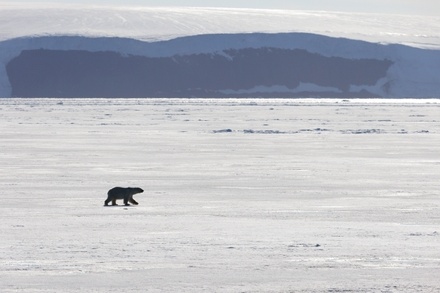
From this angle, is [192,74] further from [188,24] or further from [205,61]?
[188,24]

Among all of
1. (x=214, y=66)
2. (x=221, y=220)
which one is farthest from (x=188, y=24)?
(x=221, y=220)

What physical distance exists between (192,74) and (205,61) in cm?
93

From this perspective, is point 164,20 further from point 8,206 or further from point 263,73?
point 8,206

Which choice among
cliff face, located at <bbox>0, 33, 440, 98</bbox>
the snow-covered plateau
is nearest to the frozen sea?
the snow-covered plateau

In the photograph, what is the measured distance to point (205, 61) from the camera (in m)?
52.5

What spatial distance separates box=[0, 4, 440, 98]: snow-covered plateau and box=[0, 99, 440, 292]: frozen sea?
3689cm

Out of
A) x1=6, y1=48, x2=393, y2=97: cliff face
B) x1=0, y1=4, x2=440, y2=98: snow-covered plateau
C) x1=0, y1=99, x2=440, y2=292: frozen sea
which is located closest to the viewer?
x1=0, y1=99, x2=440, y2=292: frozen sea

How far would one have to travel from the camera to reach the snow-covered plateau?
50.1 metres

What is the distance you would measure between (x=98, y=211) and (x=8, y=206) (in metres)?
0.64

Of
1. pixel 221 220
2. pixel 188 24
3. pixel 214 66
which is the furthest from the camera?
pixel 188 24

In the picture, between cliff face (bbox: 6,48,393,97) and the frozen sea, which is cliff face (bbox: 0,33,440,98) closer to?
cliff face (bbox: 6,48,393,97)

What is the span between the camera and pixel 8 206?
6930 mm

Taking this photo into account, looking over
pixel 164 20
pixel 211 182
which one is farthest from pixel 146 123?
pixel 164 20

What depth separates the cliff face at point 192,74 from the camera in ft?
168
